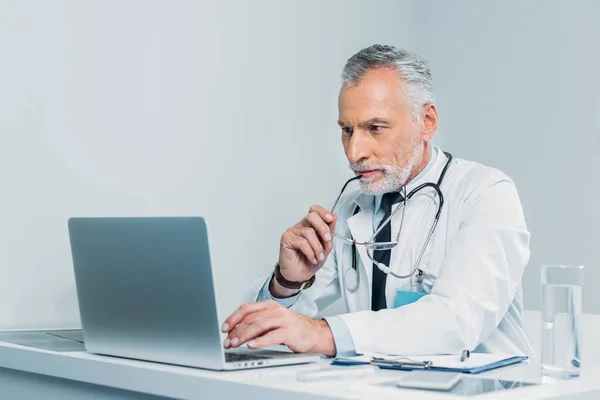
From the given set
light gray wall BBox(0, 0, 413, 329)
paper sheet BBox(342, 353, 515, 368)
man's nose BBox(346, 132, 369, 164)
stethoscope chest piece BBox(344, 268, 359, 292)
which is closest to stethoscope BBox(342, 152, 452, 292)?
stethoscope chest piece BBox(344, 268, 359, 292)

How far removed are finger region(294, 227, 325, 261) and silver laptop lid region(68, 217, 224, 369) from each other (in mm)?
489

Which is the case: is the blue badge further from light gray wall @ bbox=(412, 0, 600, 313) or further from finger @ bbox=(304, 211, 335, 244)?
light gray wall @ bbox=(412, 0, 600, 313)

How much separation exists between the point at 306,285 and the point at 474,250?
1.41 ft

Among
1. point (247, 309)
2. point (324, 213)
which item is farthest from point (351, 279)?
Answer: point (247, 309)

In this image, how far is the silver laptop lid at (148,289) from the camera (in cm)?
114

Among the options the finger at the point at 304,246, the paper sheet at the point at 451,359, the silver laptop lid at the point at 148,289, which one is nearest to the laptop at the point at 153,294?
the silver laptop lid at the point at 148,289

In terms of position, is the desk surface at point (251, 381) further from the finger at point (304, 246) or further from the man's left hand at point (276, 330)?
the finger at point (304, 246)

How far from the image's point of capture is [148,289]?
122 cm

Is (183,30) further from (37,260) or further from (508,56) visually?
(508,56)

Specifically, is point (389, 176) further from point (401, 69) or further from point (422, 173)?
point (401, 69)

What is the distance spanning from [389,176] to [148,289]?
846 millimetres

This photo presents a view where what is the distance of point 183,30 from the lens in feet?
7.61

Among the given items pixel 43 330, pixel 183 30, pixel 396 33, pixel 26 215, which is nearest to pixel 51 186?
pixel 26 215

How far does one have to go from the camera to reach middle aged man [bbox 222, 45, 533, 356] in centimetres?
155
